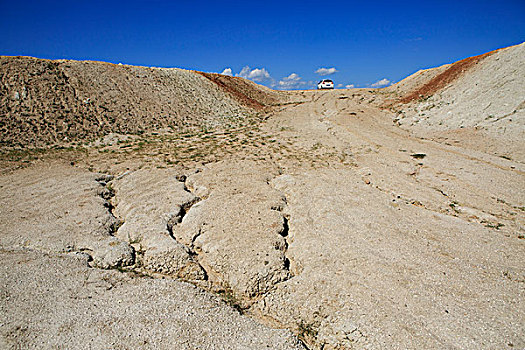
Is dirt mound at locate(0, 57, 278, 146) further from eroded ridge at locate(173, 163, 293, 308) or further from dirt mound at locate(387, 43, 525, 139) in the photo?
dirt mound at locate(387, 43, 525, 139)

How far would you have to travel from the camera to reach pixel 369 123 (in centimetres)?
2405

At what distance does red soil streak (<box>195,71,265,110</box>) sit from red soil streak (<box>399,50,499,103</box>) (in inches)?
679

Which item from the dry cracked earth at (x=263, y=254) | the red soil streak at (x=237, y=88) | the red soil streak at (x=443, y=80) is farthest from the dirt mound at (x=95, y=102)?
the red soil streak at (x=443, y=80)

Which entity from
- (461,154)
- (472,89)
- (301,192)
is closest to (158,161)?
(301,192)

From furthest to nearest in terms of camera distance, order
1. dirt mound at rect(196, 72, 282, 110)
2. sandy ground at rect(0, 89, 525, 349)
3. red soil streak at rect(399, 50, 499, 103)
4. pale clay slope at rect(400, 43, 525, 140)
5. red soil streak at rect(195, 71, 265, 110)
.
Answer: dirt mound at rect(196, 72, 282, 110)
red soil streak at rect(195, 71, 265, 110)
red soil streak at rect(399, 50, 499, 103)
pale clay slope at rect(400, 43, 525, 140)
sandy ground at rect(0, 89, 525, 349)

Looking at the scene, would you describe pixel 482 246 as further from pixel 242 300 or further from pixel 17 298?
pixel 17 298

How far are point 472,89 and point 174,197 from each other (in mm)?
26288

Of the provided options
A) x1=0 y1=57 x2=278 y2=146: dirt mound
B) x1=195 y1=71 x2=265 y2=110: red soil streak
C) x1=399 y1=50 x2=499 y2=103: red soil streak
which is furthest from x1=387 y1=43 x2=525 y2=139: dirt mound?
x1=0 y1=57 x2=278 y2=146: dirt mound

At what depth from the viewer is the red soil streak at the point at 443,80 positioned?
27.9 meters

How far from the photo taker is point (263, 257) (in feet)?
23.4

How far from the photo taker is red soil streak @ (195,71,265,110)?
35.2m

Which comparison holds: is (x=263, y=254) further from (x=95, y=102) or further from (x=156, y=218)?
(x=95, y=102)

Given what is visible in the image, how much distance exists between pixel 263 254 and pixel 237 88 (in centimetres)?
3660

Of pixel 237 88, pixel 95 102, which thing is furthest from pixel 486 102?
pixel 95 102
